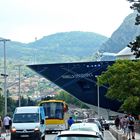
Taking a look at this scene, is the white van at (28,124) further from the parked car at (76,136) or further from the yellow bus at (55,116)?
the yellow bus at (55,116)

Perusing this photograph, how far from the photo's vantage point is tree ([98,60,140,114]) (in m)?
68.9

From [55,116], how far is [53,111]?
1.77 feet

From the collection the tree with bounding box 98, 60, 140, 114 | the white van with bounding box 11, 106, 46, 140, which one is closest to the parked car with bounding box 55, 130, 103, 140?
the white van with bounding box 11, 106, 46, 140

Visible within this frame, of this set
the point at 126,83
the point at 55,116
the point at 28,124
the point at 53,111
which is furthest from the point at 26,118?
the point at 126,83

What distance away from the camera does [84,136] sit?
17.2 metres

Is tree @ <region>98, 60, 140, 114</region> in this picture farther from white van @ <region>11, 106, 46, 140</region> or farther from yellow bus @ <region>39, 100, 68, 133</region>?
white van @ <region>11, 106, 46, 140</region>

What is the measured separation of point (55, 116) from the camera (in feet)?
201

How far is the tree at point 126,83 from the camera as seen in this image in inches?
2714

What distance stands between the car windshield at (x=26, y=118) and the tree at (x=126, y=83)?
30.4 m

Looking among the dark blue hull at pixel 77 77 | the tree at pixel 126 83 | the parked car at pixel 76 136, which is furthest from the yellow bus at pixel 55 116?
the dark blue hull at pixel 77 77

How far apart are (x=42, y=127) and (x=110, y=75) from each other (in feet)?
124

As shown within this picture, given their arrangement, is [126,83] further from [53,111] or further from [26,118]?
[26,118]

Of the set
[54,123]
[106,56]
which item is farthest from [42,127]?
[106,56]

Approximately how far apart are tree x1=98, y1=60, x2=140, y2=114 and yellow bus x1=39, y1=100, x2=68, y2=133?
10.1 m
